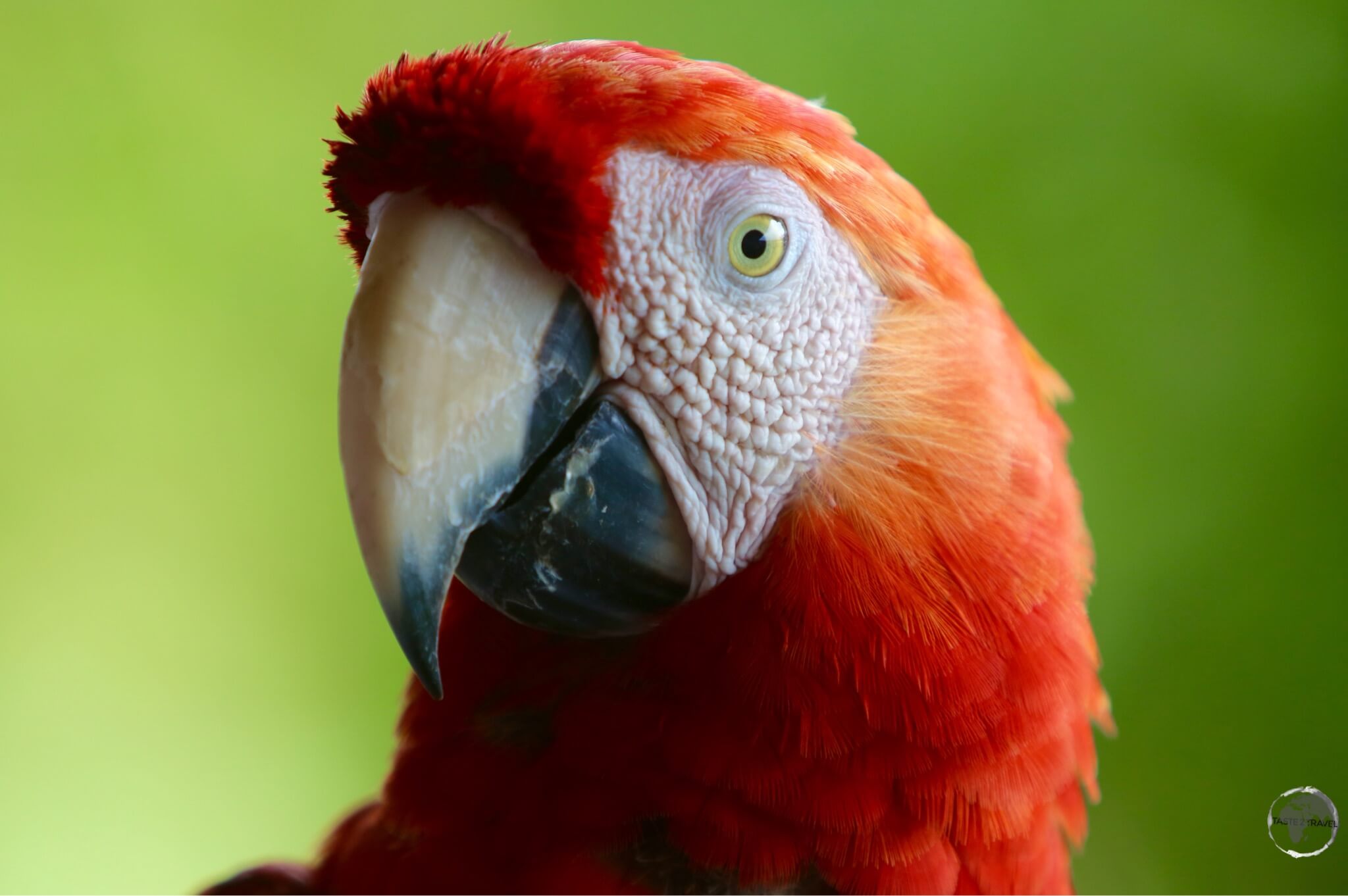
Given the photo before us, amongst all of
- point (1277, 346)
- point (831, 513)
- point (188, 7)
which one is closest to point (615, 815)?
point (831, 513)

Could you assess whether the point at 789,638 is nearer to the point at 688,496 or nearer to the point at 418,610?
the point at 688,496

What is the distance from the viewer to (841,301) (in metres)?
0.73

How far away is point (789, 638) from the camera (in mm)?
695

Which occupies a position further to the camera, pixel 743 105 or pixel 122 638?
pixel 122 638

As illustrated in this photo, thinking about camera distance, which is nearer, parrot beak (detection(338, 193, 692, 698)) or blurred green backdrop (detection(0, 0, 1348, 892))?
parrot beak (detection(338, 193, 692, 698))

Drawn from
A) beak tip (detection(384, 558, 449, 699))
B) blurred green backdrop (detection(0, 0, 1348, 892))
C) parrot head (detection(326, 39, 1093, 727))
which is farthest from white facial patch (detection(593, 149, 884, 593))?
Answer: blurred green backdrop (detection(0, 0, 1348, 892))

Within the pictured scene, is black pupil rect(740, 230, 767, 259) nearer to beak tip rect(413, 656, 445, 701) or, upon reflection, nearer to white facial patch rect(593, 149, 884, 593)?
white facial patch rect(593, 149, 884, 593)

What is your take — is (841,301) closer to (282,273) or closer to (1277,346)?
(1277,346)

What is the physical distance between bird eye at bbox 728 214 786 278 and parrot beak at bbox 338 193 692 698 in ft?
0.38

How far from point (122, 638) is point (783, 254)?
1.61 metres

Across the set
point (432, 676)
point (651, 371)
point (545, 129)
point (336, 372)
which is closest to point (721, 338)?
point (651, 371)

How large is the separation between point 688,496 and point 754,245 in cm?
18

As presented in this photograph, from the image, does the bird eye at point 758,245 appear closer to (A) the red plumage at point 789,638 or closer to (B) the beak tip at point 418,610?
(A) the red plumage at point 789,638

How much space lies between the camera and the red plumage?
652 millimetres
